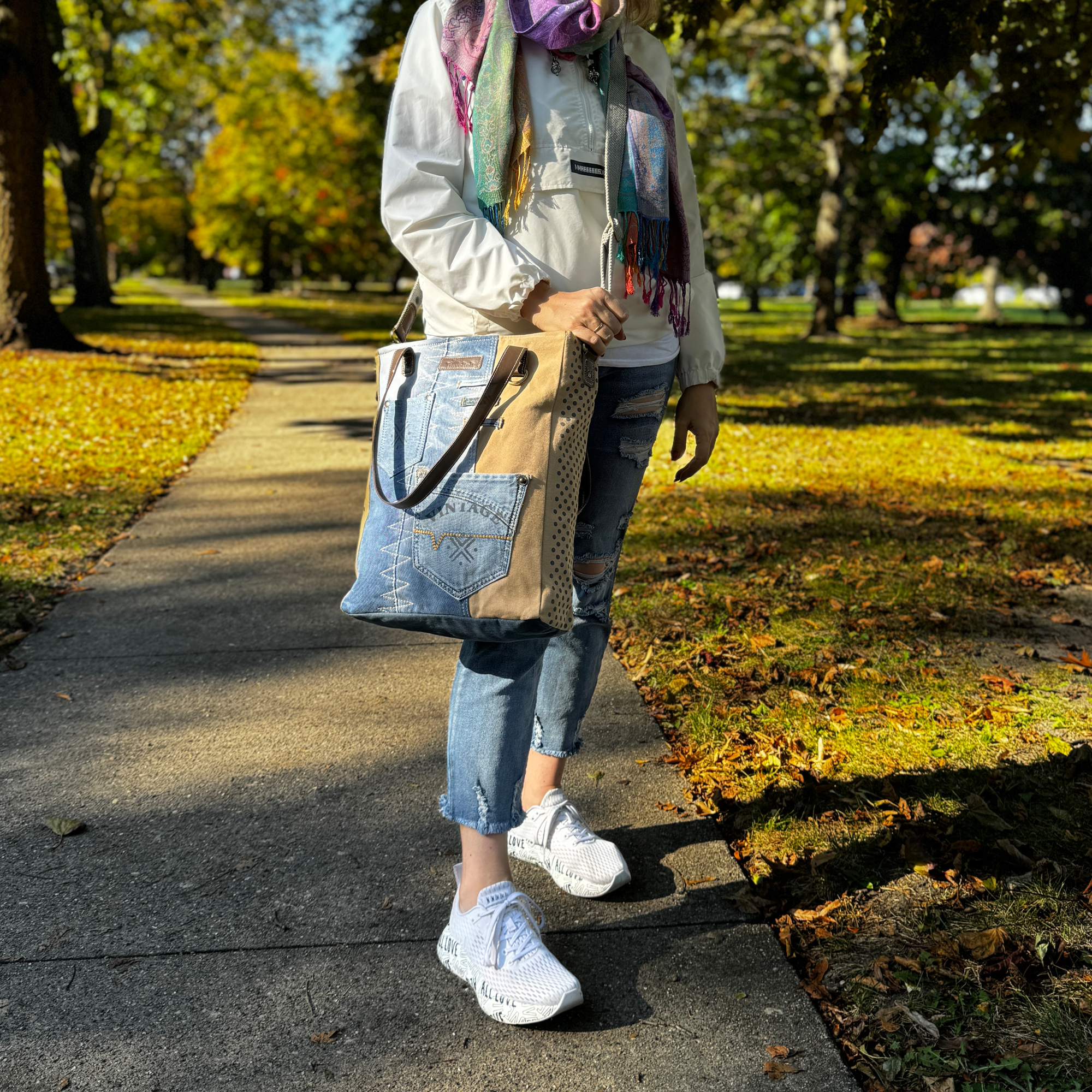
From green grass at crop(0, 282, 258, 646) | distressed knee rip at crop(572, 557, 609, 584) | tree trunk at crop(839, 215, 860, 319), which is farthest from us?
tree trunk at crop(839, 215, 860, 319)

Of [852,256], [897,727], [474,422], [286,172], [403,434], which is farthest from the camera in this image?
[286,172]

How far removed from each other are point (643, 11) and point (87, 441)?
7.12 metres

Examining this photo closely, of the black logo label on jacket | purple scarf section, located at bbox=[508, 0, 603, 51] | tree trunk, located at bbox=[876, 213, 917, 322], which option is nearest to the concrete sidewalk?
the black logo label on jacket

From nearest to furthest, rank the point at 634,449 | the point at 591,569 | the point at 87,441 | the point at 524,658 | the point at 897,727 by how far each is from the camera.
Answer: the point at 524,658 < the point at 634,449 < the point at 591,569 < the point at 897,727 < the point at 87,441

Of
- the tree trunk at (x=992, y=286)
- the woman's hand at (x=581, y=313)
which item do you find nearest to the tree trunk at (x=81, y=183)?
the woman's hand at (x=581, y=313)

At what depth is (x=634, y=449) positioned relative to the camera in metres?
2.15

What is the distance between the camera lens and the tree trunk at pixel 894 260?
32719 mm

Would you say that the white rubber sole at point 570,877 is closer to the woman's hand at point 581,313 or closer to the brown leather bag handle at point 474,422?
the brown leather bag handle at point 474,422

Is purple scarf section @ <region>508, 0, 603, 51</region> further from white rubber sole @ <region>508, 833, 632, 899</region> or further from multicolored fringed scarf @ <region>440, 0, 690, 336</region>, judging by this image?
white rubber sole @ <region>508, 833, 632, 899</region>

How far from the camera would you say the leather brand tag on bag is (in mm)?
1841

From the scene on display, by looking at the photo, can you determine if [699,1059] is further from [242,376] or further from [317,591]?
[242,376]

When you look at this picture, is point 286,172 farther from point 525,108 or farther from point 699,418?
point 525,108

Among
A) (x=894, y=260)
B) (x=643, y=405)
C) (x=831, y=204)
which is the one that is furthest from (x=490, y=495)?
(x=894, y=260)

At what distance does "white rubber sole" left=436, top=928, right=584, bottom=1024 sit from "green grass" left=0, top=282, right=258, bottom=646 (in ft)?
8.23
